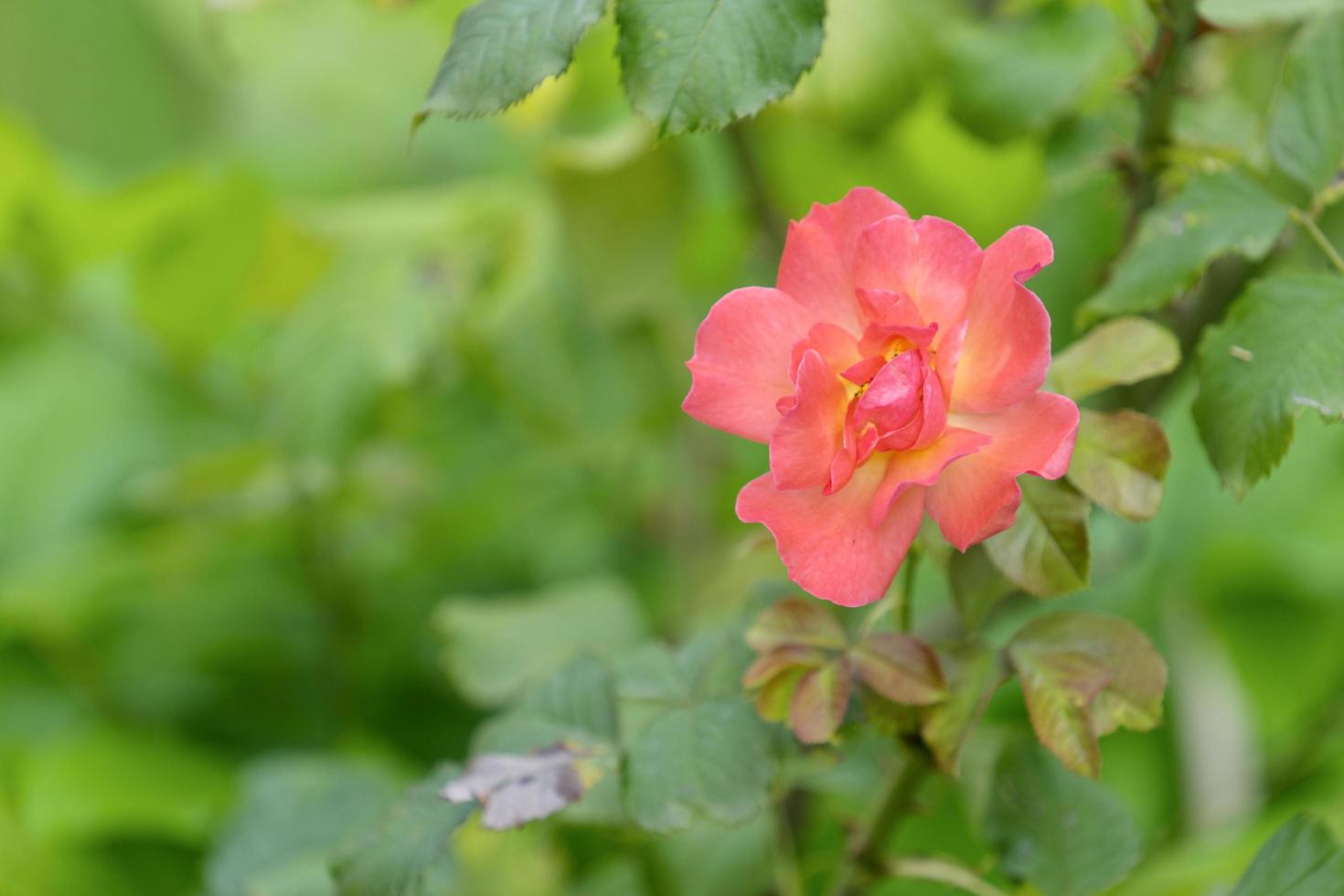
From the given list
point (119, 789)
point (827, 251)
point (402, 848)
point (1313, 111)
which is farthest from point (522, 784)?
point (119, 789)

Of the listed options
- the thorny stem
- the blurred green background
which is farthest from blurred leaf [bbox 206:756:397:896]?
the thorny stem

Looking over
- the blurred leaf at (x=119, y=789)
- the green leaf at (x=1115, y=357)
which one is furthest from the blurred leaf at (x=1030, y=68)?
the blurred leaf at (x=119, y=789)

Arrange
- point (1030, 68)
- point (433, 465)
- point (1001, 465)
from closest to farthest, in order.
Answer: point (1001, 465) → point (1030, 68) → point (433, 465)

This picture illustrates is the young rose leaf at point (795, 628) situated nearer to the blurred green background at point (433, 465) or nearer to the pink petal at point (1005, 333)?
the pink petal at point (1005, 333)

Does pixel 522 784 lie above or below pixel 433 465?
above

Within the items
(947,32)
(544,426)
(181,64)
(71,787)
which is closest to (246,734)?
(71,787)

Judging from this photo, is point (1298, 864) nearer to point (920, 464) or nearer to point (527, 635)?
point (920, 464)

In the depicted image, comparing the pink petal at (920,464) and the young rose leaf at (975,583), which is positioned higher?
the pink petal at (920,464)
